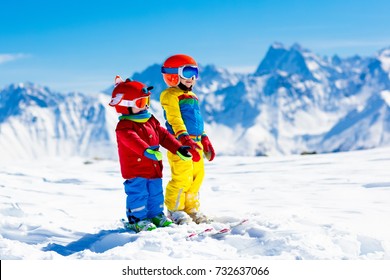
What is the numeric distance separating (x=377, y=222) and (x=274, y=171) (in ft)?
17.8

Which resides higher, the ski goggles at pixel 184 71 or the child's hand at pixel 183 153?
the ski goggles at pixel 184 71

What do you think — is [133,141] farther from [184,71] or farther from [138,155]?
[184,71]

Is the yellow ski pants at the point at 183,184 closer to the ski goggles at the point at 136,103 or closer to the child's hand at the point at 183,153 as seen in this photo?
the child's hand at the point at 183,153

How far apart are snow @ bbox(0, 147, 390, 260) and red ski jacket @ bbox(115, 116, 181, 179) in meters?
0.67

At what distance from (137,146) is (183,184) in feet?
3.08

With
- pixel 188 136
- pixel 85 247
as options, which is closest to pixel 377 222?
pixel 188 136

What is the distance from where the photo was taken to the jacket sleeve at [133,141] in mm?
5507

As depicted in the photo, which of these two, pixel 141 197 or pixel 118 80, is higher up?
pixel 118 80

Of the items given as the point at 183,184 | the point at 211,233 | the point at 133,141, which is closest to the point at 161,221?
the point at 183,184

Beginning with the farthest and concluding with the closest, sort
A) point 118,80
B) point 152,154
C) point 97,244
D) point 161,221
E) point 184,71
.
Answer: point 184,71 → point 118,80 → point 161,221 → point 152,154 → point 97,244

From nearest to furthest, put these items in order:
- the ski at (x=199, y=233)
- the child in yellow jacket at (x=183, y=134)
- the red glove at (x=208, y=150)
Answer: the ski at (x=199, y=233), the child in yellow jacket at (x=183, y=134), the red glove at (x=208, y=150)

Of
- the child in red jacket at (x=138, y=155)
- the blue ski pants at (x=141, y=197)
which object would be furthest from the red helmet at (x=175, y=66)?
the blue ski pants at (x=141, y=197)

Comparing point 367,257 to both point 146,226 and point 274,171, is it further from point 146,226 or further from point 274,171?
point 274,171

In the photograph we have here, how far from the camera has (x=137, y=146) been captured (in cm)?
551
